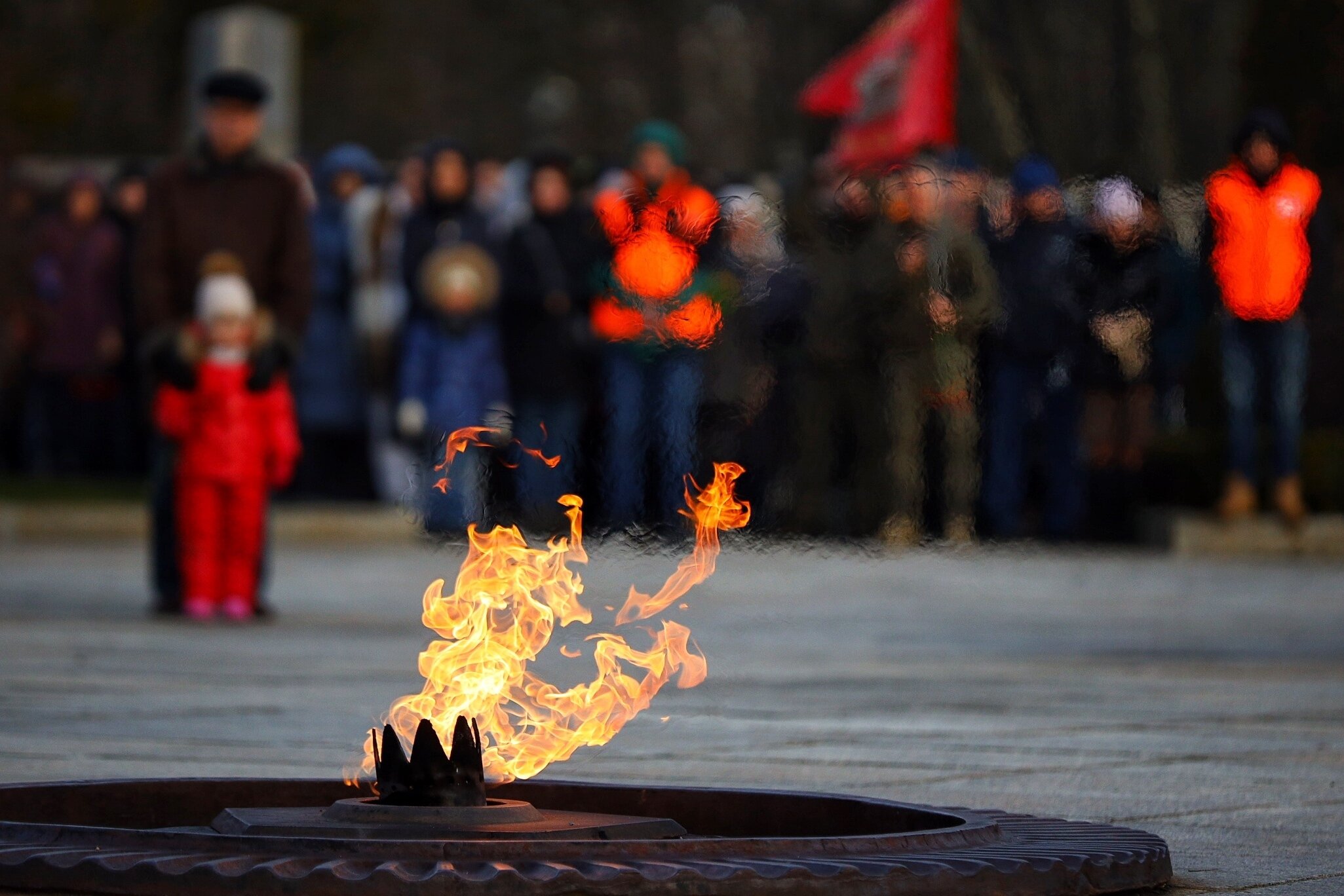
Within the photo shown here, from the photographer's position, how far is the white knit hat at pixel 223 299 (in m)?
9.80

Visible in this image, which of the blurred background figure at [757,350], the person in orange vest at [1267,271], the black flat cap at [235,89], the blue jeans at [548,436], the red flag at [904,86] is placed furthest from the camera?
the red flag at [904,86]

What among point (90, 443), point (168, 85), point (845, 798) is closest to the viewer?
point (845, 798)

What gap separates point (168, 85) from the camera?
3238 centimetres

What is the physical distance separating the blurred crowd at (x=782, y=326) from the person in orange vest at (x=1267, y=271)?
2 centimetres

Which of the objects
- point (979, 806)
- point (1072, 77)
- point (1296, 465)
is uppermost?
point (1072, 77)

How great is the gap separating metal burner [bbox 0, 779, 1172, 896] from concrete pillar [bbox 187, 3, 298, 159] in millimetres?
15392

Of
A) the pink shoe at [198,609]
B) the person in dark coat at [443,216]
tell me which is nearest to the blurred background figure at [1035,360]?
the person in dark coat at [443,216]

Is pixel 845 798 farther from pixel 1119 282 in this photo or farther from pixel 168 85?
pixel 168 85

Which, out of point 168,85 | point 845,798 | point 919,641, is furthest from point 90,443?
point 845,798

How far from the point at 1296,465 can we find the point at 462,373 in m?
4.73

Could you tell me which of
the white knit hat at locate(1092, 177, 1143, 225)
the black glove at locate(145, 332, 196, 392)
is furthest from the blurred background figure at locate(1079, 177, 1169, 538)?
the black glove at locate(145, 332, 196, 392)

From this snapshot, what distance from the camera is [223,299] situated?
9812 millimetres

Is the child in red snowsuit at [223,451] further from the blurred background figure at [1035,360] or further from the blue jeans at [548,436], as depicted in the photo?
the blurred background figure at [1035,360]

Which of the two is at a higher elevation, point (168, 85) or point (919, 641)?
point (168, 85)
